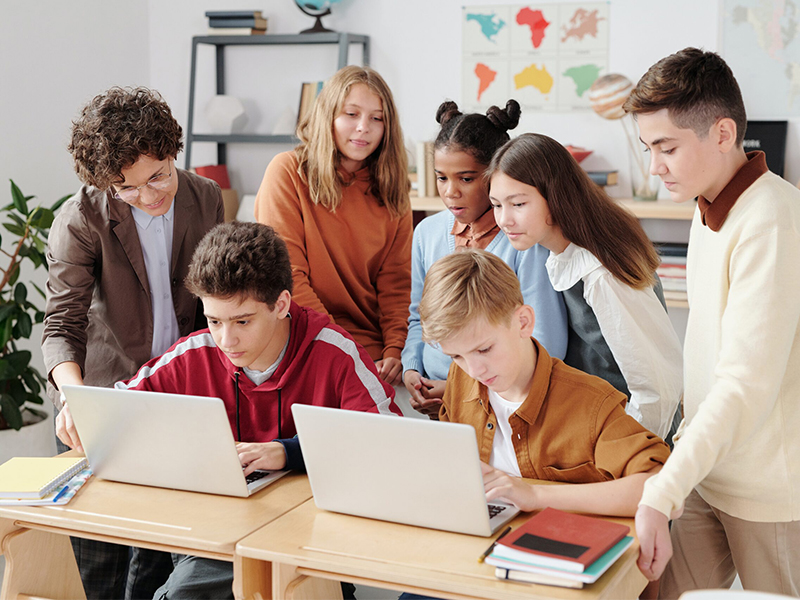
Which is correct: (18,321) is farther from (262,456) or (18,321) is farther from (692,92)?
(692,92)

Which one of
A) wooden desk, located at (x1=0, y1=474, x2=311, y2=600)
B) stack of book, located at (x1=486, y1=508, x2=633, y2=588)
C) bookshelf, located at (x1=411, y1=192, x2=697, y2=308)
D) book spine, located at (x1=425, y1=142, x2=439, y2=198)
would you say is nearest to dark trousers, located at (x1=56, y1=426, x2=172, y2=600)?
wooden desk, located at (x1=0, y1=474, x2=311, y2=600)

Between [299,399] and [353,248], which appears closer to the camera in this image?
[299,399]

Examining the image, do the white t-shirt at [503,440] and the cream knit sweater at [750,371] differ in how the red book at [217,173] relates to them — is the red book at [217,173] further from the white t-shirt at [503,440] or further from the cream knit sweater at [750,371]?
the cream knit sweater at [750,371]

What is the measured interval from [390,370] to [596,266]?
704 millimetres

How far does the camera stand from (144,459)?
1555mm

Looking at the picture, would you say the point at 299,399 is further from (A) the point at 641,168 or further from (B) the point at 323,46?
(B) the point at 323,46

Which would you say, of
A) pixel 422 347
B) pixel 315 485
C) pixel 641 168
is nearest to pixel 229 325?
pixel 315 485

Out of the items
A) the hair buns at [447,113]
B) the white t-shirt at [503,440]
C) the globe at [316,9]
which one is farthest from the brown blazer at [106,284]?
the globe at [316,9]

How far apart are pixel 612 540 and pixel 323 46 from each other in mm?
3284

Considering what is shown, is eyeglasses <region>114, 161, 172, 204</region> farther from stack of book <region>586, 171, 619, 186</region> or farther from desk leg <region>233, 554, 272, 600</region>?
stack of book <region>586, 171, 619, 186</region>

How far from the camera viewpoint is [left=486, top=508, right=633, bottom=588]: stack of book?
1.16 meters

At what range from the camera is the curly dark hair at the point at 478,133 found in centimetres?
200

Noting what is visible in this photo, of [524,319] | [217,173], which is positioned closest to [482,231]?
[524,319]

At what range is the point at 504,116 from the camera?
2.09m
